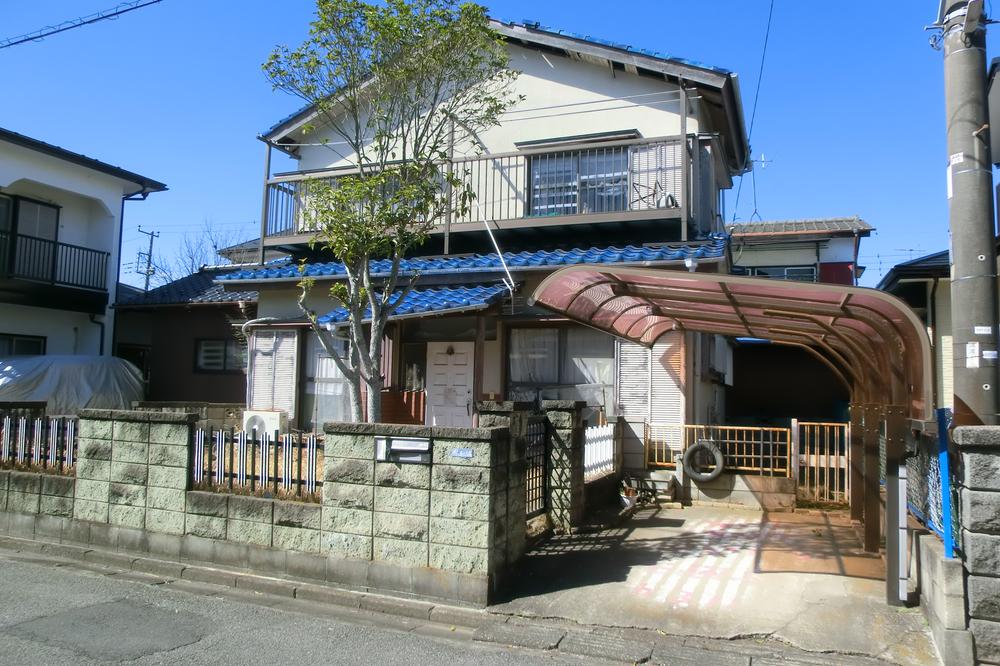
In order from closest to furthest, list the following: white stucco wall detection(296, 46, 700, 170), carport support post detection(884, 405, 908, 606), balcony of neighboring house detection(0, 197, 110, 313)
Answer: carport support post detection(884, 405, 908, 606) → white stucco wall detection(296, 46, 700, 170) → balcony of neighboring house detection(0, 197, 110, 313)

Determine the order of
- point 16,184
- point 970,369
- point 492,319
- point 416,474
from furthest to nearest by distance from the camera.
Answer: point 16,184, point 492,319, point 416,474, point 970,369

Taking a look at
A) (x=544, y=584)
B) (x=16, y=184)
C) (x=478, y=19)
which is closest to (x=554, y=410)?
(x=544, y=584)

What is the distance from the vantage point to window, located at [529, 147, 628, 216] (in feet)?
41.9

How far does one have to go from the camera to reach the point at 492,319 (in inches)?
478

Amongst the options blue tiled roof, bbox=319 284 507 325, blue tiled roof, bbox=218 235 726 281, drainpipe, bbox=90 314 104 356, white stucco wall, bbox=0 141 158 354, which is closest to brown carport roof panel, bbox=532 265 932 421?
blue tiled roof, bbox=218 235 726 281

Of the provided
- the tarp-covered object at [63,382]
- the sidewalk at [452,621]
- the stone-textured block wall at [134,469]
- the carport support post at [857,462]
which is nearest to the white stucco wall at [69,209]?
the tarp-covered object at [63,382]

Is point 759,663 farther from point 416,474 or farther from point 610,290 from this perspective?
point 610,290

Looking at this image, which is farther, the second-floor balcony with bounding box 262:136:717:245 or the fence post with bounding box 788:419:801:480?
the second-floor balcony with bounding box 262:136:717:245

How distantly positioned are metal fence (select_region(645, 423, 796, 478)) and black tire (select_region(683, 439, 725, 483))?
0.40 ft

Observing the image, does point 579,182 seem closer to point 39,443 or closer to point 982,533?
point 39,443

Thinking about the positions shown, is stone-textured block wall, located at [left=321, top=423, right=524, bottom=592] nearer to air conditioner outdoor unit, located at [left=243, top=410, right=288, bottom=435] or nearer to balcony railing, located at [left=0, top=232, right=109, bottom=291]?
air conditioner outdoor unit, located at [left=243, top=410, right=288, bottom=435]

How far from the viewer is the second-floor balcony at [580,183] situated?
477 inches

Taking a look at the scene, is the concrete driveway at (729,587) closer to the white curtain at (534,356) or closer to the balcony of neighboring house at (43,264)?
the white curtain at (534,356)

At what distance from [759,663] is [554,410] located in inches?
150
